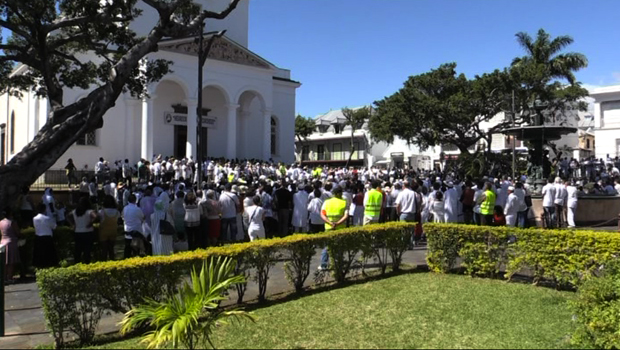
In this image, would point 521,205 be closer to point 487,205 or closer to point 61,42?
point 487,205

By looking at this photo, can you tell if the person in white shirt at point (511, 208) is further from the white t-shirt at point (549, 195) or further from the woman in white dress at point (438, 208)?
the white t-shirt at point (549, 195)

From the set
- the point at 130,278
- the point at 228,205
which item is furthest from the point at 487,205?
the point at 130,278

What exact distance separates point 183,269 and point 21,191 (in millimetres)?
7704

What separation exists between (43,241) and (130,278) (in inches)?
209

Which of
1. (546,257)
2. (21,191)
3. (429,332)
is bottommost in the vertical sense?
(429,332)

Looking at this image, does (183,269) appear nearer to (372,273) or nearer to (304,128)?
(372,273)

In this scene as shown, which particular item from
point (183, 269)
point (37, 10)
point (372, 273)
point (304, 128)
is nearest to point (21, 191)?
point (37, 10)

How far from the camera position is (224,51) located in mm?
34469

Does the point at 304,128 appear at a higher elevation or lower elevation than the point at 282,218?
higher

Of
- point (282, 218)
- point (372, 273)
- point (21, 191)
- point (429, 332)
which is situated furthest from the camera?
point (282, 218)

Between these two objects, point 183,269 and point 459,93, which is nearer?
point 183,269

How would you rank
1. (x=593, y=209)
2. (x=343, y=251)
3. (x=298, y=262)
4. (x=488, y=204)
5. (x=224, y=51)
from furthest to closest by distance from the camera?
(x=224, y=51)
(x=593, y=209)
(x=488, y=204)
(x=343, y=251)
(x=298, y=262)

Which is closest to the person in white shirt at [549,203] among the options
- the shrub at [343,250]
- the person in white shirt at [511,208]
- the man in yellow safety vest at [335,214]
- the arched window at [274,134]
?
the person in white shirt at [511,208]

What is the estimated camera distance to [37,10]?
13.3 meters
